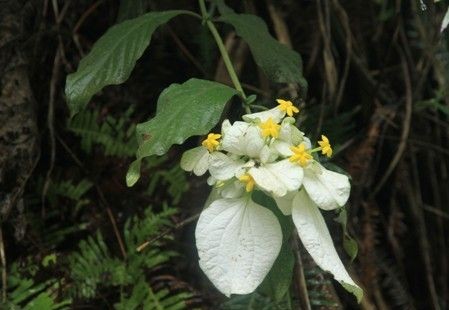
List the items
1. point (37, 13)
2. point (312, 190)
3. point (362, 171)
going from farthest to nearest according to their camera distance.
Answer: point (362, 171), point (37, 13), point (312, 190)

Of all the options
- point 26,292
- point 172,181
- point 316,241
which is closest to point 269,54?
point 172,181

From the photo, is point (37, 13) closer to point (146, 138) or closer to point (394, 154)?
point (146, 138)

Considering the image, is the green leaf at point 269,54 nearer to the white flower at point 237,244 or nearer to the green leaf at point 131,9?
the green leaf at point 131,9

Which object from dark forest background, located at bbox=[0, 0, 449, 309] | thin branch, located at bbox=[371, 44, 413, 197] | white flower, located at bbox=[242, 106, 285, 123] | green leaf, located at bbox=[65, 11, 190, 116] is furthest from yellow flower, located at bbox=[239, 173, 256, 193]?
thin branch, located at bbox=[371, 44, 413, 197]

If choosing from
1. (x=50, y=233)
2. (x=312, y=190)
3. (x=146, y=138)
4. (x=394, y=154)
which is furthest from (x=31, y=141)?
(x=394, y=154)

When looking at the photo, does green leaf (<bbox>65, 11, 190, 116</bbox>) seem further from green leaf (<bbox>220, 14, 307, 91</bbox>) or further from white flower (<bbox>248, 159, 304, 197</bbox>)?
white flower (<bbox>248, 159, 304, 197</bbox>)

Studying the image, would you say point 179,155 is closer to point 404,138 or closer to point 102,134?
point 102,134

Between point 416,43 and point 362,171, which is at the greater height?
point 416,43
